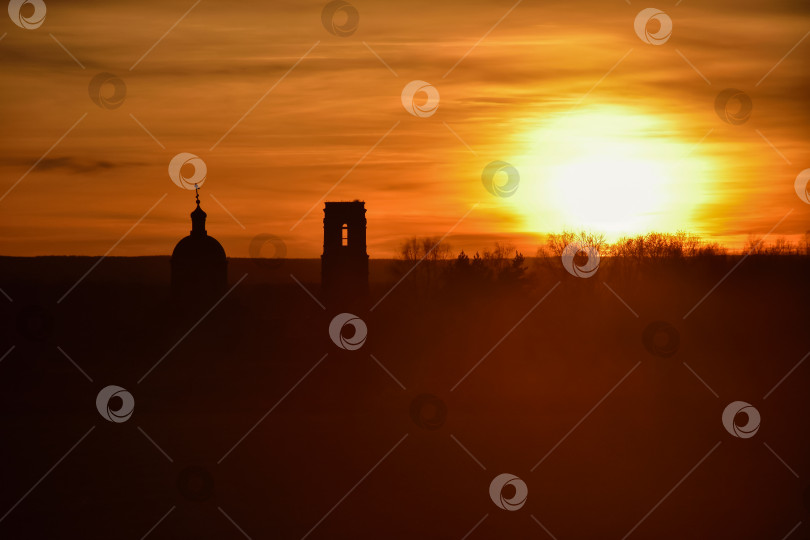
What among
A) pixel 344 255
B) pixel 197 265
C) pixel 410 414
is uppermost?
pixel 197 265

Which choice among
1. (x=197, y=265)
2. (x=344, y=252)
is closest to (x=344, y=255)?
(x=344, y=252)

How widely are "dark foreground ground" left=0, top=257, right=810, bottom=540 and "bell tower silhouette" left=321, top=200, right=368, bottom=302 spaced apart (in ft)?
4.65

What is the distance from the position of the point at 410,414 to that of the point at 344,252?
15.1 m

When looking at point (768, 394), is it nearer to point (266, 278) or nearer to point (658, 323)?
point (658, 323)

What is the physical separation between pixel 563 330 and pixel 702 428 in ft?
57.6

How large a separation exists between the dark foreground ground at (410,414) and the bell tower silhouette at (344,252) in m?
1.42

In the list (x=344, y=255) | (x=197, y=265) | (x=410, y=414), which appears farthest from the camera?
(x=197, y=265)

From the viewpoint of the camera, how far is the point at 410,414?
3459 cm

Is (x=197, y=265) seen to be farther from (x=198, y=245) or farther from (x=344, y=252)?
(x=344, y=252)

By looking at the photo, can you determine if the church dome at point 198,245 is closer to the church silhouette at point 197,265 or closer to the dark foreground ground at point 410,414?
the church silhouette at point 197,265

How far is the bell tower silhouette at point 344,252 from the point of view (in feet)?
157

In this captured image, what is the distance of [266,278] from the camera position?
5133 inches

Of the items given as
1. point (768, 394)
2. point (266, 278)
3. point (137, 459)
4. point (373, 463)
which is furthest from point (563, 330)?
point (266, 278)

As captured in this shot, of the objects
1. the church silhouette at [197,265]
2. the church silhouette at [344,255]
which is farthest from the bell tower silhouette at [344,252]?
the church silhouette at [197,265]
